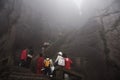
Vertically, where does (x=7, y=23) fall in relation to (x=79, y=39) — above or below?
above

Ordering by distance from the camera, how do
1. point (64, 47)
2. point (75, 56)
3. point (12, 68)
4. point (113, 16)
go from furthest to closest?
1. point (113, 16)
2. point (64, 47)
3. point (75, 56)
4. point (12, 68)

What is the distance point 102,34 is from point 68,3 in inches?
523

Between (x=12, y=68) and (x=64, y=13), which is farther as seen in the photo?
(x=64, y=13)

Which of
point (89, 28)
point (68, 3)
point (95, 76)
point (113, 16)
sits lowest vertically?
point (95, 76)

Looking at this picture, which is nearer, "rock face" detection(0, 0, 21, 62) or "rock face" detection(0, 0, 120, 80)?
"rock face" detection(0, 0, 120, 80)

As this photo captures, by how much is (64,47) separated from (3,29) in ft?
29.2

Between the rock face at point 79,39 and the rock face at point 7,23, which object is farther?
the rock face at point 7,23

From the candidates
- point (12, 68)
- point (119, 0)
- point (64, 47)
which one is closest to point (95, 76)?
point (64, 47)

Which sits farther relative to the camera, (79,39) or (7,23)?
(7,23)

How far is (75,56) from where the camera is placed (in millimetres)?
19219

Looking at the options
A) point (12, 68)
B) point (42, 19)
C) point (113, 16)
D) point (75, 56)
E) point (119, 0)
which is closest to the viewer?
point (12, 68)

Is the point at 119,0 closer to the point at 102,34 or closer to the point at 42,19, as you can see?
the point at 102,34

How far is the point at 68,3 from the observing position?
32.0 meters

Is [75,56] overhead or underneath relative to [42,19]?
underneath
